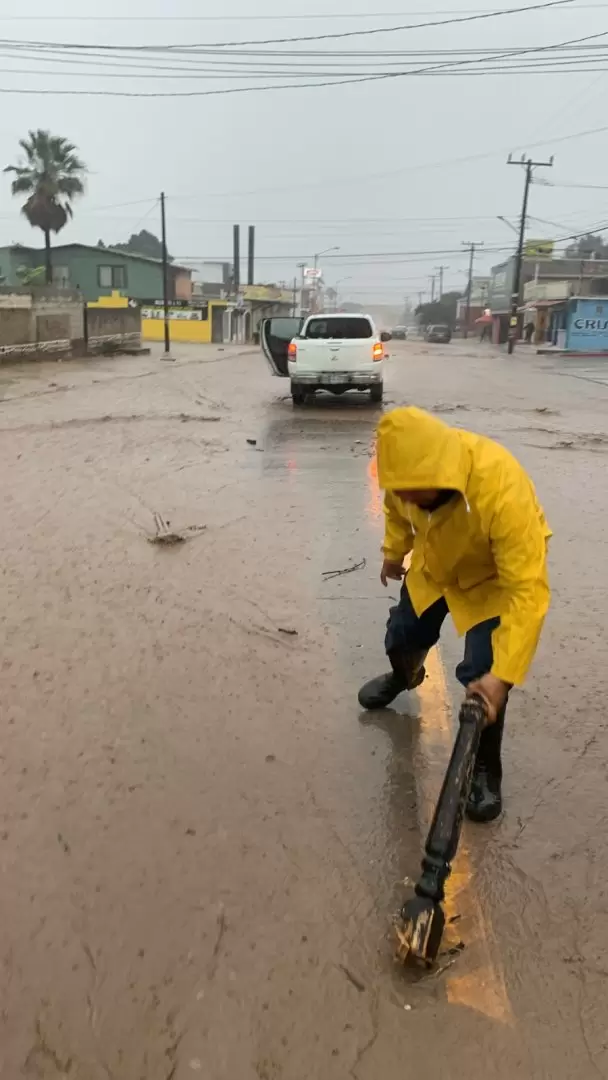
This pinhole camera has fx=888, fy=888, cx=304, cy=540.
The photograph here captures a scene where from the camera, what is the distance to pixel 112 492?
27.3ft

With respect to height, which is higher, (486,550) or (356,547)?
(486,550)

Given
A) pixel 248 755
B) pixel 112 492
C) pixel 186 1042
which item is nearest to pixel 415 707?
pixel 248 755

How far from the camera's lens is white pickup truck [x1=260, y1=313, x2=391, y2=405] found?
15.6 metres

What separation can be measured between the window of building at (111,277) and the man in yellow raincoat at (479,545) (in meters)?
65.0

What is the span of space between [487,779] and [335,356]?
13.1 meters

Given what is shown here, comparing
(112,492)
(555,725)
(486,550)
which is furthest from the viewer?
(112,492)

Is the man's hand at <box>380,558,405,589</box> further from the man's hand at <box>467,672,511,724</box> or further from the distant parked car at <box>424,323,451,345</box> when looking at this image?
the distant parked car at <box>424,323,451,345</box>

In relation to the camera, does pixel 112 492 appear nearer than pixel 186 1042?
No

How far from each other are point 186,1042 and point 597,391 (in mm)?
22203

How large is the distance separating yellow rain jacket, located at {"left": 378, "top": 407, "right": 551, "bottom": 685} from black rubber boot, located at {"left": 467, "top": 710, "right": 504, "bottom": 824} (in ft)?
1.51

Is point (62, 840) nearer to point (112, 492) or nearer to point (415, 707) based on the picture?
point (415, 707)

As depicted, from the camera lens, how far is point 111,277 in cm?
6394

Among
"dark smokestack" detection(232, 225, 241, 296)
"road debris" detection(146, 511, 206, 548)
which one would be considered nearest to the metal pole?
"dark smokestack" detection(232, 225, 241, 296)

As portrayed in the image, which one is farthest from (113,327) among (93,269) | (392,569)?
(392,569)
